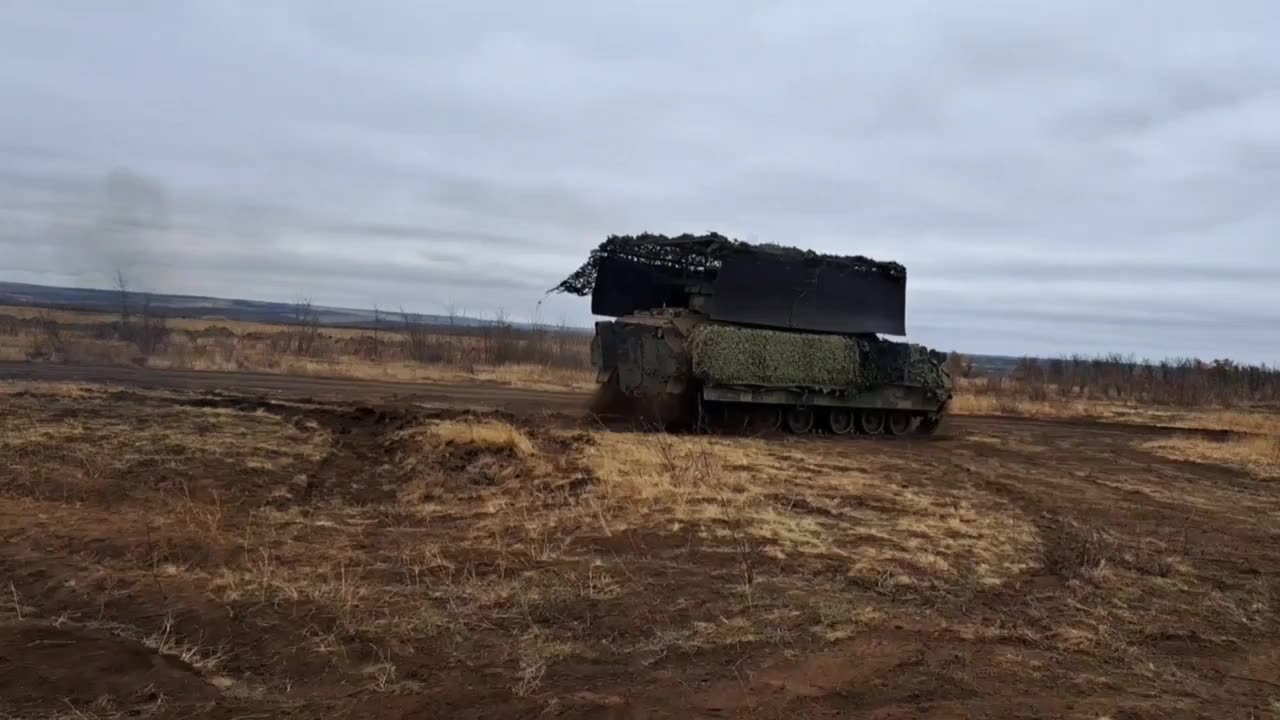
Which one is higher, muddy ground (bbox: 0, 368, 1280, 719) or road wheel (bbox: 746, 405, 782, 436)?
road wheel (bbox: 746, 405, 782, 436)

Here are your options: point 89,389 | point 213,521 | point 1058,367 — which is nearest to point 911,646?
point 213,521

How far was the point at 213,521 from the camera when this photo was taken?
7754mm

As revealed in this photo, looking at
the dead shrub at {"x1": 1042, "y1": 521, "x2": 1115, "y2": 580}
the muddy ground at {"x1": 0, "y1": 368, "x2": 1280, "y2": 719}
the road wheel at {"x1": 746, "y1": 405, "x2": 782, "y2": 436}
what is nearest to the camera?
the muddy ground at {"x1": 0, "y1": 368, "x2": 1280, "y2": 719}

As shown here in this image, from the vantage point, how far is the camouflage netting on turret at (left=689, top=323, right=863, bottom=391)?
1739 centimetres

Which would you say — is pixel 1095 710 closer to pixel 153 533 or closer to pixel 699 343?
pixel 153 533

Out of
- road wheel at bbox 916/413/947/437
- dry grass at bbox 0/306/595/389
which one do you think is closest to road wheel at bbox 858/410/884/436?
road wheel at bbox 916/413/947/437

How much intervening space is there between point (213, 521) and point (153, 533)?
505mm

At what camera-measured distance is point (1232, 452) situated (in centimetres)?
1953

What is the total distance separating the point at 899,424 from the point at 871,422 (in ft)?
2.90

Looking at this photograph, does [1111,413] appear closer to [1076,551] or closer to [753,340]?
[753,340]

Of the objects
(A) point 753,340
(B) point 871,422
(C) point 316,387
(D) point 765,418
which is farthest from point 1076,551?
(C) point 316,387

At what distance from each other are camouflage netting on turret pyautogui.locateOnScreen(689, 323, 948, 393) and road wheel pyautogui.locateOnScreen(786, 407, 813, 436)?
0.73 meters

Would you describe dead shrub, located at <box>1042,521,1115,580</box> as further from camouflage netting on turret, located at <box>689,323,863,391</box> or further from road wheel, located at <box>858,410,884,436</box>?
road wheel, located at <box>858,410,884,436</box>

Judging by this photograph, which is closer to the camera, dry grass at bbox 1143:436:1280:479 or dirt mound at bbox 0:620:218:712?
dirt mound at bbox 0:620:218:712
